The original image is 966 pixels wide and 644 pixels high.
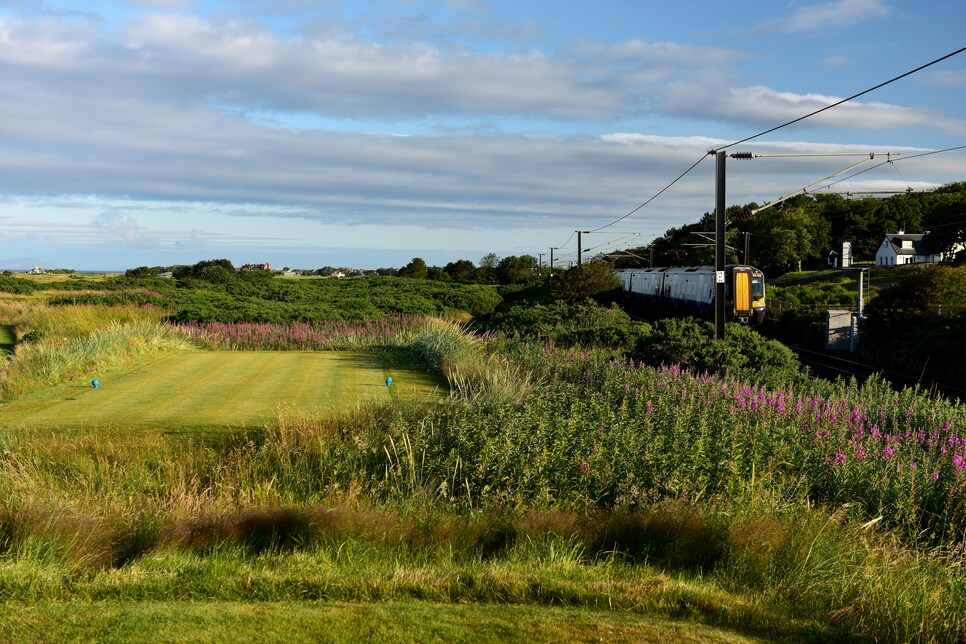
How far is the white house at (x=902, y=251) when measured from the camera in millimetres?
96375

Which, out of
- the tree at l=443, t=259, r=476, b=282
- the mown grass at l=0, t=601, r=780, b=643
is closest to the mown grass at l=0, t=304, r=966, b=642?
the mown grass at l=0, t=601, r=780, b=643

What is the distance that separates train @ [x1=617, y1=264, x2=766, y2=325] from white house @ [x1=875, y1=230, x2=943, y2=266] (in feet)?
198

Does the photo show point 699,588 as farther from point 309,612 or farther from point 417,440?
point 417,440

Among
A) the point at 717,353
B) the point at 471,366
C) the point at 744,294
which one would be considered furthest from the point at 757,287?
the point at 471,366

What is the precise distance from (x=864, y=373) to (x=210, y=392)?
59.5 feet

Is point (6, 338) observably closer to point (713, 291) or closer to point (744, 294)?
point (713, 291)

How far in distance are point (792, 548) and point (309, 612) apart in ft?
12.7

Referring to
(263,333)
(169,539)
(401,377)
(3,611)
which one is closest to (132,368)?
(401,377)

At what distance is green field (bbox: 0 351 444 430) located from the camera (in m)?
11.1

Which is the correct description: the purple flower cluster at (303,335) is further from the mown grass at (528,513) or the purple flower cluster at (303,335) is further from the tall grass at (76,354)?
the mown grass at (528,513)

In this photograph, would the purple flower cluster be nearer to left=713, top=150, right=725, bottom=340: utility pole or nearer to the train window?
left=713, top=150, right=725, bottom=340: utility pole

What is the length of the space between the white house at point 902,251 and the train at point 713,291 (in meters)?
60.3

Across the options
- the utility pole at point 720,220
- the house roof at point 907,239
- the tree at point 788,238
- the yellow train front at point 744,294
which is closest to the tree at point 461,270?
the tree at point 788,238

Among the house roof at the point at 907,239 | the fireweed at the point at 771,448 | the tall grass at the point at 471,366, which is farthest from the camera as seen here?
the house roof at the point at 907,239
